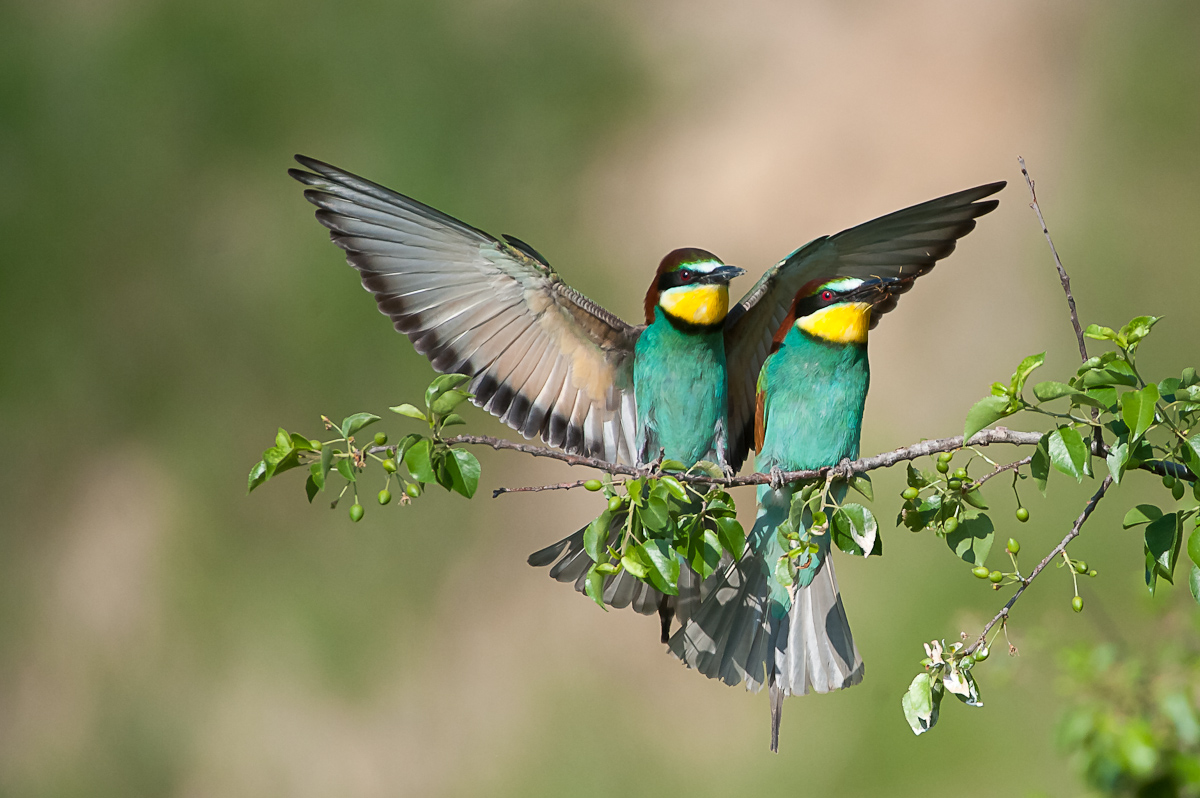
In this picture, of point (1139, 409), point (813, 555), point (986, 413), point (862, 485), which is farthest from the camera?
point (813, 555)

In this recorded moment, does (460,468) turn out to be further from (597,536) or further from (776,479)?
(776,479)

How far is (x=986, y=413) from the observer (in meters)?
0.91

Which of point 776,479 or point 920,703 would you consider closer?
point 920,703

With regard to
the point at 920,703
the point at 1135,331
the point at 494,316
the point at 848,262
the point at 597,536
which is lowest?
the point at 920,703

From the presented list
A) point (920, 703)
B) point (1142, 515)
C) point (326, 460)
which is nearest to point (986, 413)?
point (1142, 515)

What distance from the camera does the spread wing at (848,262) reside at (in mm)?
1575

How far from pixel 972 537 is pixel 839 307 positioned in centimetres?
52

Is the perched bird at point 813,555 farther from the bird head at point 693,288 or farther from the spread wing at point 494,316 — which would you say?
the spread wing at point 494,316

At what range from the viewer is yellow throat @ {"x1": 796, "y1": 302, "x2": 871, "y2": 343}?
1.48 meters

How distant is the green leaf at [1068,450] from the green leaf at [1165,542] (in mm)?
99

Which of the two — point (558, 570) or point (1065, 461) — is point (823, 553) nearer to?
point (558, 570)

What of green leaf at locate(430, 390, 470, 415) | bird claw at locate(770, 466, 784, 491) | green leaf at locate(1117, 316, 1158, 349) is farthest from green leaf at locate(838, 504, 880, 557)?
green leaf at locate(430, 390, 470, 415)

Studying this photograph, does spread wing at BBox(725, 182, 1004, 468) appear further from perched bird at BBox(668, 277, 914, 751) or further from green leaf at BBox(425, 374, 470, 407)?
green leaf at BBox(425, 374, 470, 407)

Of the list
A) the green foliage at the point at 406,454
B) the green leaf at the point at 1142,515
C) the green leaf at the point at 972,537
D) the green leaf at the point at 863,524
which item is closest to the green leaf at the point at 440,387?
the green foliage at the point at 406,454
